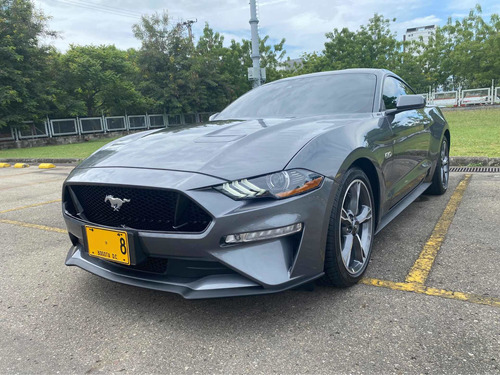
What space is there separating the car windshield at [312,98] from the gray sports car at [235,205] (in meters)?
0.25

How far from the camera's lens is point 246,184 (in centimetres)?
174

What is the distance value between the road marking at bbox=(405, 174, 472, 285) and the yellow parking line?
0.08m

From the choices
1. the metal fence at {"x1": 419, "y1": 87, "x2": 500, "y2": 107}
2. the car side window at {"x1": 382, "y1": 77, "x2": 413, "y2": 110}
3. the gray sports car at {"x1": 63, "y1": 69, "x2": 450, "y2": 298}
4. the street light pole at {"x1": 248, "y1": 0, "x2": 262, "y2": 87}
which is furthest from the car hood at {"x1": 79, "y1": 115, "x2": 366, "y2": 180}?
the metal fence at {"x1": 419, "y1": 87, "x2": 500, "y2": 107}

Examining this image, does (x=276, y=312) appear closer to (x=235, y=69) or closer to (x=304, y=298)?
(x=304, y=298)

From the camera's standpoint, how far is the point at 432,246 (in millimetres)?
2746

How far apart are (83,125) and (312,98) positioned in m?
23.6

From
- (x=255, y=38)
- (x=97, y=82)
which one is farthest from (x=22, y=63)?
(x=255, y=38)

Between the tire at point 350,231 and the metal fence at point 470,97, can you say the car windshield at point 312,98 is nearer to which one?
the tire at point 350,231

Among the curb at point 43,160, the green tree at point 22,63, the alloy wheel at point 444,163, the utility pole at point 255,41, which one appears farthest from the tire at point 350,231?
the green tree at point 22,63

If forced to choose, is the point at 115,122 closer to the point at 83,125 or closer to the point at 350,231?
the point at 83,125

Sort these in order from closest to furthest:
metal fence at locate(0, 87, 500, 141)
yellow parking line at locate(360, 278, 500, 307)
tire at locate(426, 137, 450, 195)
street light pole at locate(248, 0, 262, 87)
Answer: yellow parking line at locate(360, 278, 500, 307)
tire at locate(426, 137, 450, 195)
street light pole at locate(248, 0, 262, 87)
metal fence at locate(0, 87, 500, 141)

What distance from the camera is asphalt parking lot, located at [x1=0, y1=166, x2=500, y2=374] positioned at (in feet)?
5.15

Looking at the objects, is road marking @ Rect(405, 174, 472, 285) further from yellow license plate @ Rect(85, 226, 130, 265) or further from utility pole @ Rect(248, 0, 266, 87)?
utility pole @ Rect(248, 0, 266, 87)

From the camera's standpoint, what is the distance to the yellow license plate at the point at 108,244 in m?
1.82
